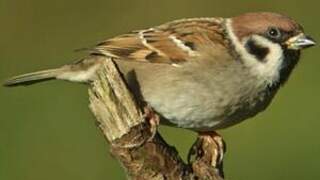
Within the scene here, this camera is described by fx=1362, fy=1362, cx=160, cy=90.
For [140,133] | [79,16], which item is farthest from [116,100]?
[79,16]

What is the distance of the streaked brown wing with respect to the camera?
470 centimetres

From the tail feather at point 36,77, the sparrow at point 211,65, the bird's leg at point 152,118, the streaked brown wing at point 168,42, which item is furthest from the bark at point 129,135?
the tail feather at point 36,77

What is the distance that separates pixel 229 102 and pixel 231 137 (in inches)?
94.0

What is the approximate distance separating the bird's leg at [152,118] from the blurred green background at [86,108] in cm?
168

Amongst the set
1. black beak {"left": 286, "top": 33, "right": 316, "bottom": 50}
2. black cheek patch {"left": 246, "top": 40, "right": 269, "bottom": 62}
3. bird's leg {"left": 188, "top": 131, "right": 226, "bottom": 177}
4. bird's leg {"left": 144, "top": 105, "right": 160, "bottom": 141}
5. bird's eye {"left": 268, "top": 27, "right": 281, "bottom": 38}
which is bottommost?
bird's leg {"left": 188, "top": 131, "right": 226, "bottom": 177}

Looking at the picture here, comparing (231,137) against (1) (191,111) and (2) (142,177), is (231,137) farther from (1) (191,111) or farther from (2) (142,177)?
(2) (142,177)

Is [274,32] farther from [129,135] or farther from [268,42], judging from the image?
[129,135]

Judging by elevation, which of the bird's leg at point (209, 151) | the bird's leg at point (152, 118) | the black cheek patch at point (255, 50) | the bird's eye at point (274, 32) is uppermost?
the bird's eye at point (274, 32)

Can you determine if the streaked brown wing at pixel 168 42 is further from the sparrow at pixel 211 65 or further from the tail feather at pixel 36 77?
the tail feather at pixel 36 77

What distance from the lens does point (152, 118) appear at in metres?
4.43

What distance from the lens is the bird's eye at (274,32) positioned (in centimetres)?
453

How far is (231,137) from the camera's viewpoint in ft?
23.0

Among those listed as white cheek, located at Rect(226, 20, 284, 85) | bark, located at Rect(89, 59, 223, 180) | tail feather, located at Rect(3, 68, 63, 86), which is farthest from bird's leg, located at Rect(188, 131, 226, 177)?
tail feather, located at Rect(3, 68, 63, 86)

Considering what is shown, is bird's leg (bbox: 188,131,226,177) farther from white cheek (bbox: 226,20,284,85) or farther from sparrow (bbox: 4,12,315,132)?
white cheek (bbox: 226,20,284,85)
